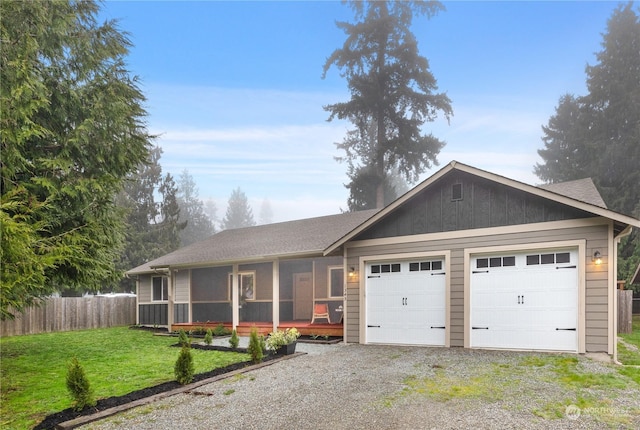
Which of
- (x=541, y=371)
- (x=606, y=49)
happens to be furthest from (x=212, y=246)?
(x=606, y=49)

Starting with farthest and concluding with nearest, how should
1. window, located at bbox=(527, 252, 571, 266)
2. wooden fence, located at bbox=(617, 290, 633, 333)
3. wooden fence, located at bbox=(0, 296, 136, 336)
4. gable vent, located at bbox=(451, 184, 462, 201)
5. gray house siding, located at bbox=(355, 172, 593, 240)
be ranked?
wooden fence, located at bbox=(0, 296, 136, 336)
wooden fence, located at bbox=(617, 290, 633, 333)
gable vent, located at bbox=(451, 184, 462, 201)
gray house siding, located at bbox=(355, 172, 593, 240)
window, located at bbox=(527, 252, 571, 266)

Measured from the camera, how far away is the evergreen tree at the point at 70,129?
787cm

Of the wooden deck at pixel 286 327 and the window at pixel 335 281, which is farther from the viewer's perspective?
the window at pixel 335 281

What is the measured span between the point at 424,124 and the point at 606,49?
13001 mm

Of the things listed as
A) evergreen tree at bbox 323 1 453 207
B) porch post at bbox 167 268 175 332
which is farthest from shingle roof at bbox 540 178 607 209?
evergreen tree at bbox 323 1 453 207

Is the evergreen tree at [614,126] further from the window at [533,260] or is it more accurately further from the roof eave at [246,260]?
the roof eave at [246,260]

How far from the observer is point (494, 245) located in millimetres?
8922

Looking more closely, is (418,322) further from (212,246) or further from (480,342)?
(212,246)

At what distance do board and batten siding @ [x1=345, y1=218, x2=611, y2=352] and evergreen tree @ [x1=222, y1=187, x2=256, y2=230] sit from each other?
216 ft

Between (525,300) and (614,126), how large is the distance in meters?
23.7

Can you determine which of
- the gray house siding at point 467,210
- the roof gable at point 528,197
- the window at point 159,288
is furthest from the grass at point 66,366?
the gray house siding at point 467,210

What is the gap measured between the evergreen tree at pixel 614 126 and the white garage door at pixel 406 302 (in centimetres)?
1853

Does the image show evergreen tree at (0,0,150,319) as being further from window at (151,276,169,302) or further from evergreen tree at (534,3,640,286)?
evergreen tree at (534,3,640,286)

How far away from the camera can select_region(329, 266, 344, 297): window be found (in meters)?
14.2
